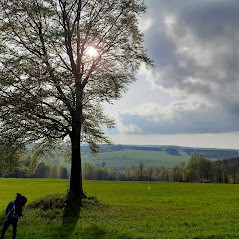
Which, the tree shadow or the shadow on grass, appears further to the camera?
the tree shadow

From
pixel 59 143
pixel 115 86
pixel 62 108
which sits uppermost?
pixel 115 86

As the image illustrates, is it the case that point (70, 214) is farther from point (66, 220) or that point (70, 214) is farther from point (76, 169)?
point (76, 169)

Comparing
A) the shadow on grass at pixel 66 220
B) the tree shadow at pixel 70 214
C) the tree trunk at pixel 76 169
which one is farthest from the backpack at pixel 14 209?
the tree trunk at pixel 76 169

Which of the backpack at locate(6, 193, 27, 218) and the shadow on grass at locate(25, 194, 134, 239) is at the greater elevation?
the backpack at locate(6, 193, 27, 218)

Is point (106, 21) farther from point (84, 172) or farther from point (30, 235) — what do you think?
point (84, 172)

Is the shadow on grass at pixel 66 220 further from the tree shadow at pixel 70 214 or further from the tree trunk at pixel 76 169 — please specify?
the tree trunk at pixel 76 169

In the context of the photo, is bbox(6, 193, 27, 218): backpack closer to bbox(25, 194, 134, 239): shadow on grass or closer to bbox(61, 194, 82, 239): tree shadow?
bbox(25, 194, 134, 239): shadow on grass

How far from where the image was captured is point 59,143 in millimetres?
19031

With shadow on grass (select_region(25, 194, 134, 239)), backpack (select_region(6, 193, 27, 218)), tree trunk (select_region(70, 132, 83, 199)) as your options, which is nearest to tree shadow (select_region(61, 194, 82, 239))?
shadow on grass (select_region(25, 194, 134, 239))

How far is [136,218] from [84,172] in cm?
14696

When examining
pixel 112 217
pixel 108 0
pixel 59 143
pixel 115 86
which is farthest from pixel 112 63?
pixel 112 217

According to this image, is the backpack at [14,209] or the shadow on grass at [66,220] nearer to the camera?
the backpack at [14,209]

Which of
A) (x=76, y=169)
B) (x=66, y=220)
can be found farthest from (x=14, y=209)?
(x=76, y=169)

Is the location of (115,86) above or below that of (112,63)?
below
